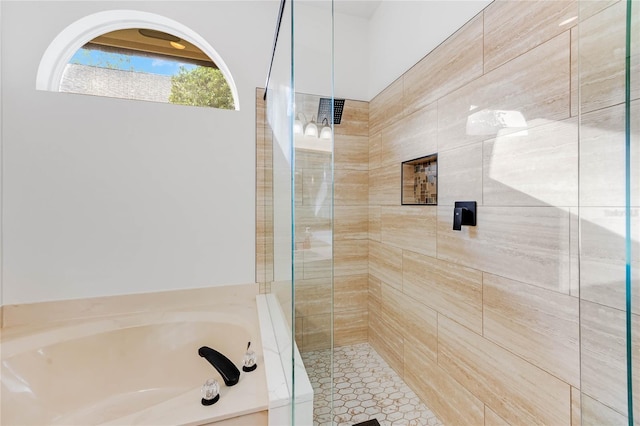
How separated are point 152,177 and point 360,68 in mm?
1787

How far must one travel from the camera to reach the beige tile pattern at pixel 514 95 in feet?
3.04

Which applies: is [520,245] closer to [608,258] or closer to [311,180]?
[608,258]

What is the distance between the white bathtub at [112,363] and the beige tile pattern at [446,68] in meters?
1.61

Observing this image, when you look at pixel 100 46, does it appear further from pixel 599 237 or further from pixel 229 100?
pixel 599 237

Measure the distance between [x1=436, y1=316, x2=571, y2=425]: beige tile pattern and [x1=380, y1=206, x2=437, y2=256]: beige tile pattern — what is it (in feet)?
1.37

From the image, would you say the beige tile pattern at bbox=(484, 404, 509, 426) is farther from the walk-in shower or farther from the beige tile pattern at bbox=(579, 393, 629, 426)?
the beige tile pattern at bbox=(579, 393, 629, 426)

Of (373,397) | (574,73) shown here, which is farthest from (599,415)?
(373,397)

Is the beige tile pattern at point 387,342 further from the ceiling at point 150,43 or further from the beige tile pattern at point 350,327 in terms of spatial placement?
the ceiling at point 150,43

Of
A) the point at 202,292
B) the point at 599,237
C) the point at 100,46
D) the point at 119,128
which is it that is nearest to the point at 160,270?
the point at 202,292

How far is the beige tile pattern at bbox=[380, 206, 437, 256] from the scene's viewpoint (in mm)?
1567

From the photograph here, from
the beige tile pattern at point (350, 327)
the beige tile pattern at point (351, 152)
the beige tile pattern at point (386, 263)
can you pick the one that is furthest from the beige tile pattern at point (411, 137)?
the beige tile pattern at point (350, 327)

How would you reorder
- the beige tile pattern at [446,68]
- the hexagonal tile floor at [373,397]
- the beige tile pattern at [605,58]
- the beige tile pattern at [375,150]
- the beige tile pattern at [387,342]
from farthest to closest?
the beige tile pattern at [375,150] < the beige tile pattern at [387,342] < the hexagonal tile floor at [373,397] < the beige tile pattern at [446,68] < the beige tile pattern at [605,58]

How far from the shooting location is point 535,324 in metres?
1.01

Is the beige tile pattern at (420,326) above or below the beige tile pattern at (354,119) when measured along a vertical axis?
below
